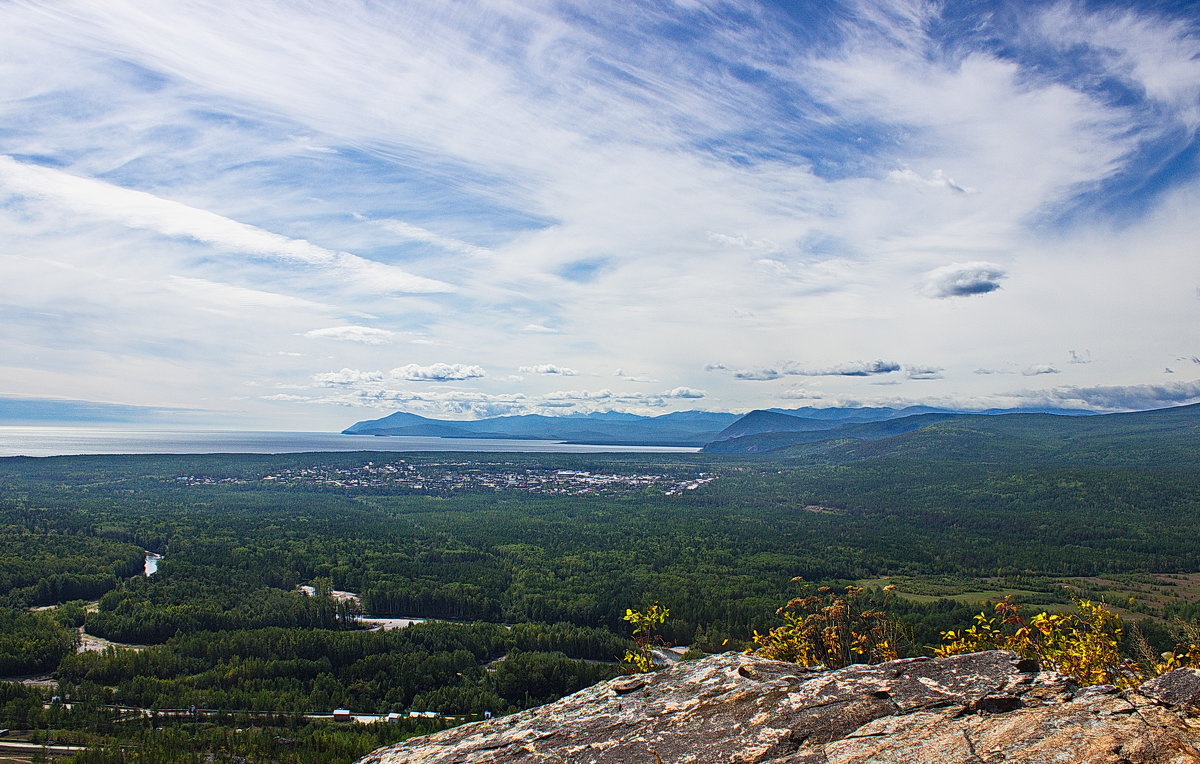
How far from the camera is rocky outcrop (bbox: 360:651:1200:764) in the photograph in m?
5.64

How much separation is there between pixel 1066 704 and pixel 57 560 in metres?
106

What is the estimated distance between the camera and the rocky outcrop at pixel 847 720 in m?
5.64

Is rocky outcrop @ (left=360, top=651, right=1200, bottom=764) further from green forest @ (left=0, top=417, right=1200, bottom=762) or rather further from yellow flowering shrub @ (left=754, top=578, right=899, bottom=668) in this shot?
green forest @ (left=0, top=417, right=1200, bottom=762)

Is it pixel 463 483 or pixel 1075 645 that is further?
pixel 463 483

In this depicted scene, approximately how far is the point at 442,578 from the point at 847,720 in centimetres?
8222

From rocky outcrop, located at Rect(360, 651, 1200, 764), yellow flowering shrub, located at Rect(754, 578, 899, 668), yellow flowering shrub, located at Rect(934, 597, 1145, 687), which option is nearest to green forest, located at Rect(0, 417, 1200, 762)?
yellow flowering shrub, located at Rect(754, 578, 899, 668)

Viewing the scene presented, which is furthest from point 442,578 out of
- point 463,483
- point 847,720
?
point 463,483

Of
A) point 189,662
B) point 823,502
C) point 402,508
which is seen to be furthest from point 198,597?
point 823,502

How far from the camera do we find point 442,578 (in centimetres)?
8275

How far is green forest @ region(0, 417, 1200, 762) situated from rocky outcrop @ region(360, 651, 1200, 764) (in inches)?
290

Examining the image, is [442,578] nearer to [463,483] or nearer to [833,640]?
[833,640]

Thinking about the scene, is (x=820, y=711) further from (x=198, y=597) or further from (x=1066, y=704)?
(x=198, y=597)

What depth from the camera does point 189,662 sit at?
176 feet

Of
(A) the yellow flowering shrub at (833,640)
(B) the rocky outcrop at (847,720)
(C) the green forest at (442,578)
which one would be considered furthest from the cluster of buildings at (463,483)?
(B) the rocky outcrop at (847,720)
